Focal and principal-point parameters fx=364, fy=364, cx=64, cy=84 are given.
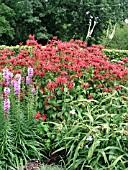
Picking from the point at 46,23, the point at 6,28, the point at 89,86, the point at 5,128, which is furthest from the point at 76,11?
the point at 5,128

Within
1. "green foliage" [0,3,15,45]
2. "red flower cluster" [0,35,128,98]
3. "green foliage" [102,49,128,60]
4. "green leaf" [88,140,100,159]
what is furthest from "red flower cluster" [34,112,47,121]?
"green foliage" [0,3,15,45]

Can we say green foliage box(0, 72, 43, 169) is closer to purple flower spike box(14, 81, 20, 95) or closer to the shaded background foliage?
purple flower spike box(14, 81, 20, 95)

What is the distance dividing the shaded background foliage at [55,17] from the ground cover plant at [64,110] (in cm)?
1302

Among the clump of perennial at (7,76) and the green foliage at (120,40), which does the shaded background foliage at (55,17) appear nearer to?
the green foliage at (120,40)

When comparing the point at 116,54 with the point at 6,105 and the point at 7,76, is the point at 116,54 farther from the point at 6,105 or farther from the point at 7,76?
the point at 6,105

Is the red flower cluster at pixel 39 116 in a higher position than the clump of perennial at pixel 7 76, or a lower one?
lower

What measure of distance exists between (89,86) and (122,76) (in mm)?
456

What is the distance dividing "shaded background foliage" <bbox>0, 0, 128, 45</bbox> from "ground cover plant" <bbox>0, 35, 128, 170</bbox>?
13.0 m

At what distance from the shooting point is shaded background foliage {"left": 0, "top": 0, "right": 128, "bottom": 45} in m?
18.0

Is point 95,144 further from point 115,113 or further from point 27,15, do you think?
point 27,15

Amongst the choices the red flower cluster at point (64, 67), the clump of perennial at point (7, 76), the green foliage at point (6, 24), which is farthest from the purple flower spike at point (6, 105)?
the green foliage at point (6, 24)

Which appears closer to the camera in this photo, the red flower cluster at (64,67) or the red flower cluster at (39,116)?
the red flower cluster at (39,116)

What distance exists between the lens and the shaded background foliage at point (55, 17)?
18000mm

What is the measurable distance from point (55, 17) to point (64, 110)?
14555 mm
